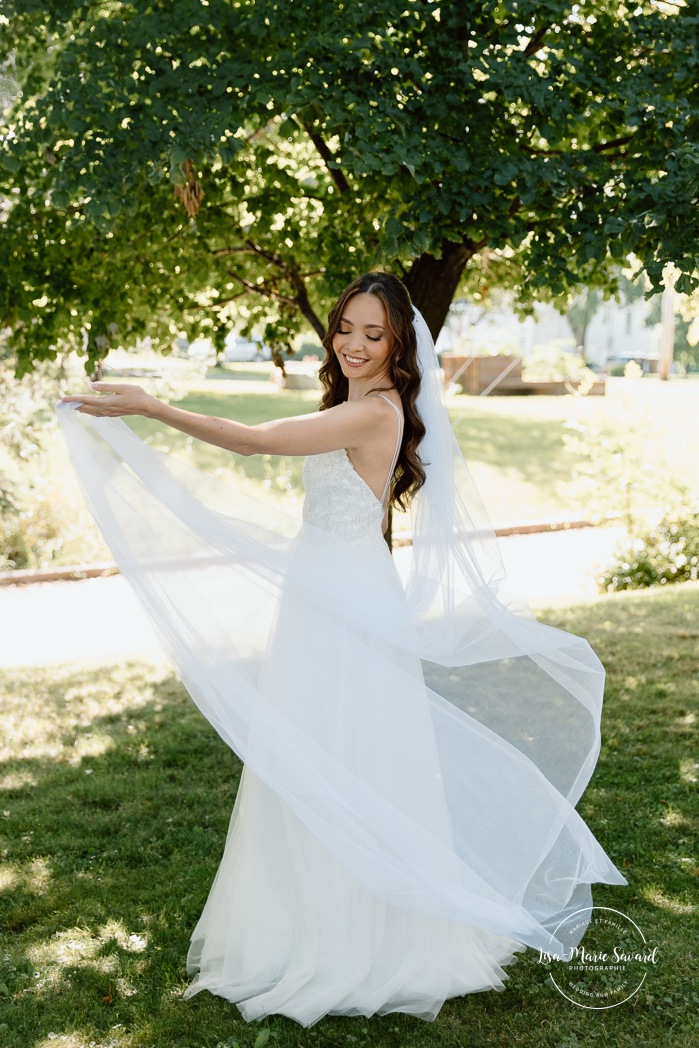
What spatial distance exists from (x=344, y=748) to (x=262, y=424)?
112 cm

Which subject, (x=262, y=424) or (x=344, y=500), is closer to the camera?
(x=262, y=424)

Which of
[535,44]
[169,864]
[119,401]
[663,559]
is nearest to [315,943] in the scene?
[169,864]

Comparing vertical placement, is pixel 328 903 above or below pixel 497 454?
above

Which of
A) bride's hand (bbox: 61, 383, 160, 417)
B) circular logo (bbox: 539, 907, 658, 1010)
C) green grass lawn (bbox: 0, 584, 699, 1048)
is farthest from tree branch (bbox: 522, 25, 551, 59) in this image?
circular logo (bbox: 539, 907, 658, 1010)

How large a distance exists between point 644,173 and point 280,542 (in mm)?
2773

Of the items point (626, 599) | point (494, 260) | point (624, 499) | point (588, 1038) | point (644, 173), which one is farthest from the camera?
point (624, 499)

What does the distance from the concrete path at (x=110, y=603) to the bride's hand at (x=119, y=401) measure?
528 centimetres

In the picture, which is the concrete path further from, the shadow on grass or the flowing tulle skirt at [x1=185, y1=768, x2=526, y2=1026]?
the flowing tulle skirt at [x1=185, y1=768, x2=526, y2=1026]

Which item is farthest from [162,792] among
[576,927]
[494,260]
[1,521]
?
[1,521]

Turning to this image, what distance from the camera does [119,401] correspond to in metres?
2.90

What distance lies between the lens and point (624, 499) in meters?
11.3

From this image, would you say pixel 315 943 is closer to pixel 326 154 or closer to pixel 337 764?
pixel 337 764

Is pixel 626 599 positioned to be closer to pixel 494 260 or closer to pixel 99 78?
pixel 494 260

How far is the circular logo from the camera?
10.9ft
